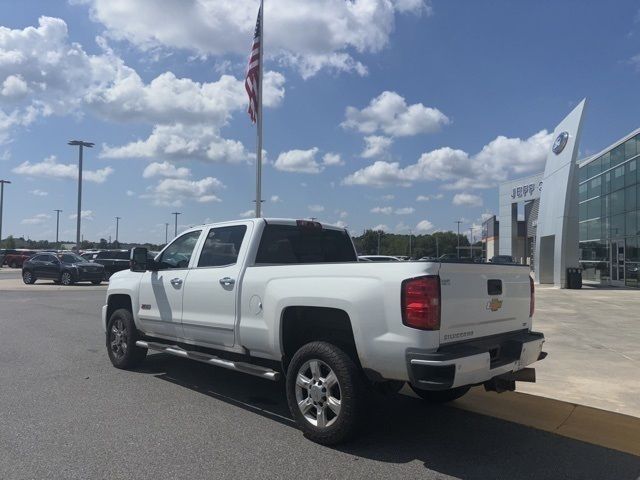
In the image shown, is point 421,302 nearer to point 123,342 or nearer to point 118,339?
→ point 123,342

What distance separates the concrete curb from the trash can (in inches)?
872

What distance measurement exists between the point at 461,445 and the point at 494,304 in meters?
1.27

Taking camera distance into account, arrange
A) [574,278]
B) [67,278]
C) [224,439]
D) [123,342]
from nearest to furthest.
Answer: [224,439] < [123,342] < [67,278] < [574,278]

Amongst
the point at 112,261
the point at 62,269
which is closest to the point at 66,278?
the point at 62,269

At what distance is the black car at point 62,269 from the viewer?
2577 centimetres

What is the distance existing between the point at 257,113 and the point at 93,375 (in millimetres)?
13854

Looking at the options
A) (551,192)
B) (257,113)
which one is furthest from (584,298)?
(257,113)

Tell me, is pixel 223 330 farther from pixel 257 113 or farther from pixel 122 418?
pixel 257 113

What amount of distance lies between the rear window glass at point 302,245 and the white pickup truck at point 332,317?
0.04ft

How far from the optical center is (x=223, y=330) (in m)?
5.83

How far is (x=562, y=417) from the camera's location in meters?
5.62

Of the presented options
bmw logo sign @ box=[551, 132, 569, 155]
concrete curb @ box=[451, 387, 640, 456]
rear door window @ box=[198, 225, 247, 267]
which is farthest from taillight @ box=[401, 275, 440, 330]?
bmw logo sign @ box=[551, 132, 569, 155]

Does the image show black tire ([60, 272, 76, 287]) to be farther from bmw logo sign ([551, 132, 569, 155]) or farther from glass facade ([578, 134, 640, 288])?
glass facade ([578, 134, 640, 288])

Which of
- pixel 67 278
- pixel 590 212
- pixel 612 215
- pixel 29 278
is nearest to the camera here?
pixel 67 278
